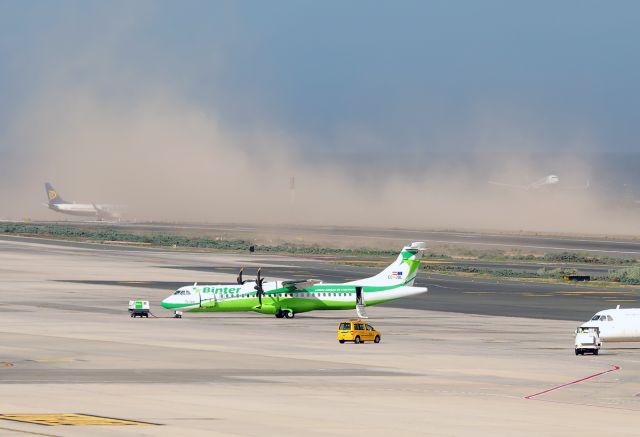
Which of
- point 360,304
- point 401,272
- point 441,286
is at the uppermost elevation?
point 401,272

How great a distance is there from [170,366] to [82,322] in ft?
90.0

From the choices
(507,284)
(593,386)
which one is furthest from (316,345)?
(507,284)

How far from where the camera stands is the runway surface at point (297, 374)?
1940 inches

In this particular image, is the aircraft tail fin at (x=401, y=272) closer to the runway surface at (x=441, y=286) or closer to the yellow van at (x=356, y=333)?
the runway surface at (x=441, y=286)

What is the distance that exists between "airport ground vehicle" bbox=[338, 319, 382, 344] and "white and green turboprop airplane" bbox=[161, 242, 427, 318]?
1889cm

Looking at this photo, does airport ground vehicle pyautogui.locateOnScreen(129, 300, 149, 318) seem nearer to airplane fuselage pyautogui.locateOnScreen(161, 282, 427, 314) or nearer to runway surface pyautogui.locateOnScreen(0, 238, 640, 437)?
runway surface pyautogui.locateOnScreen(0, 238, 640, 437)

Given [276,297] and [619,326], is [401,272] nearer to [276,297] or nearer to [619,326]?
[276,297]

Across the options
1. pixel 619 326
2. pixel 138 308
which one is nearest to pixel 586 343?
pixel 619 326

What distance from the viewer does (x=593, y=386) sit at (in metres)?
63.2

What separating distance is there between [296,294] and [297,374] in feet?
129

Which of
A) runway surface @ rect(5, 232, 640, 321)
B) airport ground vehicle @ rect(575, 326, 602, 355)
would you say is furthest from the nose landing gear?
airport ground vehicle @ rect(575, 326, 602, 355)

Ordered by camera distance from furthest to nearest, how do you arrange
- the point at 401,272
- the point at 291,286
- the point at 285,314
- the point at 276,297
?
1. the point at 401,272
2. the point at 285,314
3. the point at 276,297
4. the point at 291,286

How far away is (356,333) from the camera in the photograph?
8419 centimetres

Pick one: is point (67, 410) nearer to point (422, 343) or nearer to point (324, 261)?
point (422, 343)
